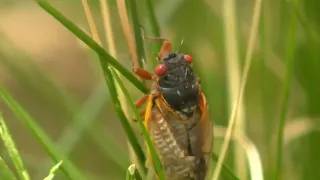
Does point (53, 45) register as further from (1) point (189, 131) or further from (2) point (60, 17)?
(2) point (60, 17)

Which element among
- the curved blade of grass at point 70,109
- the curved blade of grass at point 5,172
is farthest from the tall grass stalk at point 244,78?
the curved blade of grass at point 70,109

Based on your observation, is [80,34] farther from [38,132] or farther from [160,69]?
[160,69]

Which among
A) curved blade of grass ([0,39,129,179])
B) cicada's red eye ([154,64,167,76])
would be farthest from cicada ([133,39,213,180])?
curved blade of grass ([0,39,129,179])

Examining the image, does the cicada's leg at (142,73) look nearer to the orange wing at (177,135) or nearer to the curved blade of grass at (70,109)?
the orange wing at (177,135)

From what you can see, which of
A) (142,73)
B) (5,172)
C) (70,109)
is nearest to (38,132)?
(5,172)

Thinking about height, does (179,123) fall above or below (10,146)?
below

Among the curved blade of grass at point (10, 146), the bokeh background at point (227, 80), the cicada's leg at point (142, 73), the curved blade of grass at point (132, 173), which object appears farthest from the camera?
the bokeh background at point (227, 80)

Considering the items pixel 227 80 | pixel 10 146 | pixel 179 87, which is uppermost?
pixel 10 146
